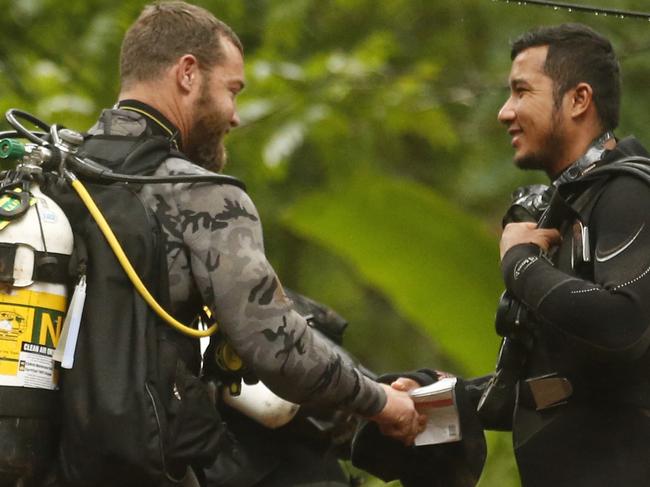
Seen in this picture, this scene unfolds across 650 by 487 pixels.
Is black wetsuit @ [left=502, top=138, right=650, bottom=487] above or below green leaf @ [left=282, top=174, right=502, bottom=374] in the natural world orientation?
below

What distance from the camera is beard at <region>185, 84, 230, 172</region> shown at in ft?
17.3

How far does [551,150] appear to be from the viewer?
5258 mm

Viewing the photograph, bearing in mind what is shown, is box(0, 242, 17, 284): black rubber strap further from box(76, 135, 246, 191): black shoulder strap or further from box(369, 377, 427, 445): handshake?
box(369, 377, 427, 445): handshake

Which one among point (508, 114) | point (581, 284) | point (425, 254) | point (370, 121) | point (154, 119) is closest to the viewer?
point (581, 284)

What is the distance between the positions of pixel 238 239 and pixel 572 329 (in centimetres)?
111

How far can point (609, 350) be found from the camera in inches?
182

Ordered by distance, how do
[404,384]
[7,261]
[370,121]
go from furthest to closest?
[370,121], [404,384], [7,261]

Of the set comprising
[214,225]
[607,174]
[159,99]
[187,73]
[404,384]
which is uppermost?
[187,73]

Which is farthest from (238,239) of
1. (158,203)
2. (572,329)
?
(572,329)

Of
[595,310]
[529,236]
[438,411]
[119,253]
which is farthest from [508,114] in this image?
[119,253]

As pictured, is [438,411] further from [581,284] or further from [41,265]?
[41,265]

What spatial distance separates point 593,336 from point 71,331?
1.62 m

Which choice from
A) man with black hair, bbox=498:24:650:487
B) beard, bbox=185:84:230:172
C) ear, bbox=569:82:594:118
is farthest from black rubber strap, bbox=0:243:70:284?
ear, bbox=569:82:594:118

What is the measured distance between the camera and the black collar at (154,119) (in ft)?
16.8
